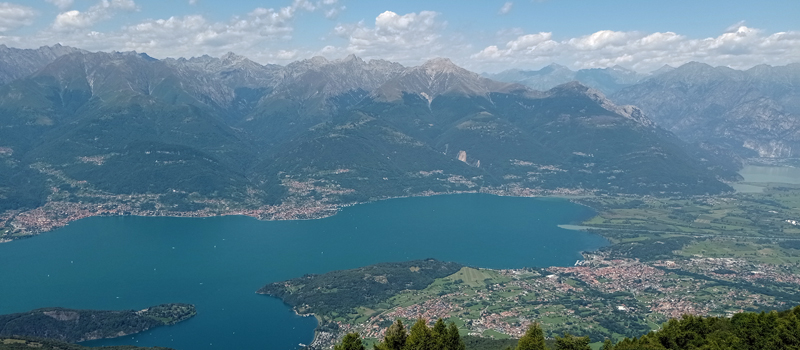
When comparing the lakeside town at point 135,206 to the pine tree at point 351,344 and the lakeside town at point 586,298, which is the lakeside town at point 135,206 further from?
the pine tree at point 351,344

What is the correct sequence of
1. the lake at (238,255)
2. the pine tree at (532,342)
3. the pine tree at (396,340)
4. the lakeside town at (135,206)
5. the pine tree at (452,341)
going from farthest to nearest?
the lakeside town at (135,206) < the lake at (238,255) < the pine tree at (396,340) < the pine tree at (452,341) < the pine tree at (532,342)

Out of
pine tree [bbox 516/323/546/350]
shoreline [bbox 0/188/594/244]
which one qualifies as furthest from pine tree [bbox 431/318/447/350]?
shoreline [bbox 0/188/594/244]

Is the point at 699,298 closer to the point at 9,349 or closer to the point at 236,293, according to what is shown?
the point at 236,293

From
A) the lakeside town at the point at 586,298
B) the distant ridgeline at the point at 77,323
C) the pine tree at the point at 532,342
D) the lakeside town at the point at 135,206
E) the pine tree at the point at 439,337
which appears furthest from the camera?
the lakeside town at the point at 135,206

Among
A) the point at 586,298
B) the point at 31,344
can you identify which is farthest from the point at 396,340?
the point at 586,298

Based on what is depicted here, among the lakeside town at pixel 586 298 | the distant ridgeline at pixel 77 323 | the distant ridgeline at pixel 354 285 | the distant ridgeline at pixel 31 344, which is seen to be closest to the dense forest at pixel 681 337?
the lakeside town at pixel 586 298

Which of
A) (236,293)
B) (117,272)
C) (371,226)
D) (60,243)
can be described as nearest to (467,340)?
(236,293)

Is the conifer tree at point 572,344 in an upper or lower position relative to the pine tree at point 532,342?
lower

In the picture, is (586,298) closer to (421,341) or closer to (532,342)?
(532,342)
